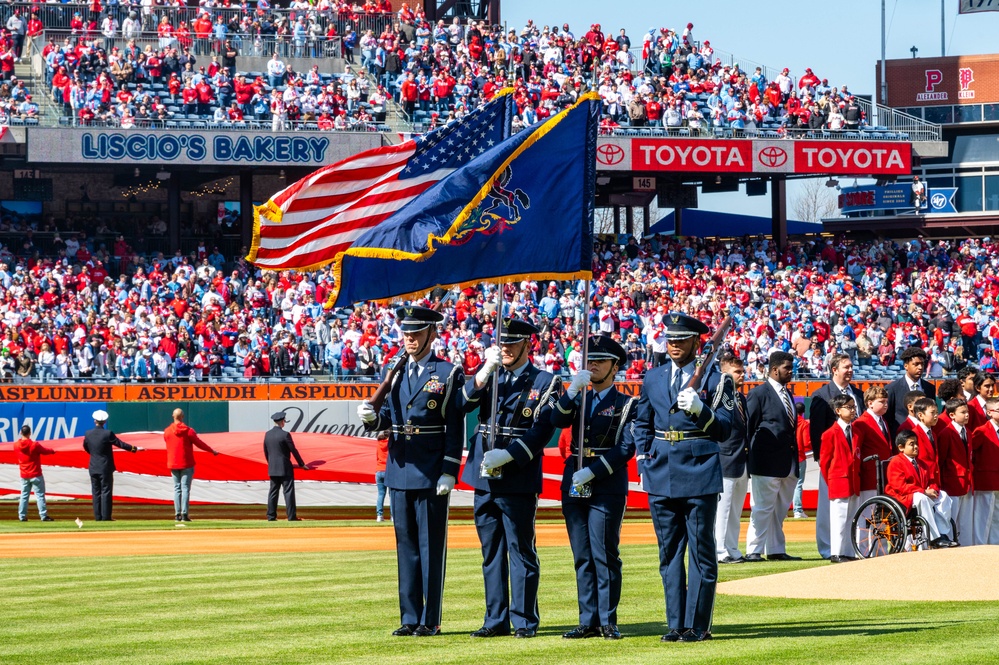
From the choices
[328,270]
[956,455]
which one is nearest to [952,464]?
[956,455]

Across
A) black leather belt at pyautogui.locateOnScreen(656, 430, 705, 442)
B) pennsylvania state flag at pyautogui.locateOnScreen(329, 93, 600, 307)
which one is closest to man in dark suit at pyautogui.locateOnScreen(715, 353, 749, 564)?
pennsylvania state flag at pyautogui.locateOnScreen(329, 93, 600, 307)

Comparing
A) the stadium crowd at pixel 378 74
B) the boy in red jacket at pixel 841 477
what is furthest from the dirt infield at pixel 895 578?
the stadium crowd at pixel 378 74

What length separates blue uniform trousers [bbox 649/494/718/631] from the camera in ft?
29.3

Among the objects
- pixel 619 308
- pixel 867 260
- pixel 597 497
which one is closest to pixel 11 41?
pixel 619 308

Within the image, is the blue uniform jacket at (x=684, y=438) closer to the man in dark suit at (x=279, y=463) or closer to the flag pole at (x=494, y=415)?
the flag pole at (x=494, y=415)

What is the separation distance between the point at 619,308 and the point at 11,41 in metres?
17.3

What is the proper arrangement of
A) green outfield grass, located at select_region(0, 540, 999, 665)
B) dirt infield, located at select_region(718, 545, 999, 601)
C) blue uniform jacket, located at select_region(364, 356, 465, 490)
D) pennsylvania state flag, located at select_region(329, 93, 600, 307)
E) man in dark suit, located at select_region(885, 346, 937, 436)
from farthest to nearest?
man in dark suit, located at select_region(885, 346, 937, 436) → dirt infield, located at select_region(718, 545, 999, 601) → pennsylvania state flag, located at select_region(329, 93, 600, 307) → blue uniform jacket, located at select_region(364, 356, 465, 490) → green outfield grass, located at select_region(0, 540, 999, 665)

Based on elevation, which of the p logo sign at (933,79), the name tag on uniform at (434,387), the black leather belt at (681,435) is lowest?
the black leather belt at (681,435)

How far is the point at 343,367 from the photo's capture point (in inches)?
1200

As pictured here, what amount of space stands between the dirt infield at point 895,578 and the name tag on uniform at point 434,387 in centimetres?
330

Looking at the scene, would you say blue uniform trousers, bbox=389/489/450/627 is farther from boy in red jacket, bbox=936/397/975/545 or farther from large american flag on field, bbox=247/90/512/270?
boy in red jacket, bbox=936/397/975/545

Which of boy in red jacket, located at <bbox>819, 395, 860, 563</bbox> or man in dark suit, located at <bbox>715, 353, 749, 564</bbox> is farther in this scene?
man in dark suit, located at <bbox>715, 353, 749, 564</bbox>

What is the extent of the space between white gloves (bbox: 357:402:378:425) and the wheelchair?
5.90 m

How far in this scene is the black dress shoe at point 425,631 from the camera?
9.32 metres
